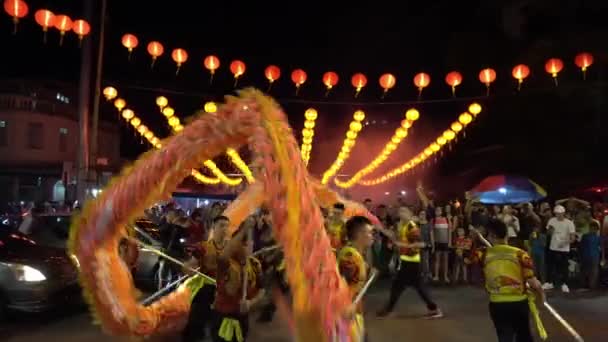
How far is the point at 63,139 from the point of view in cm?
3784

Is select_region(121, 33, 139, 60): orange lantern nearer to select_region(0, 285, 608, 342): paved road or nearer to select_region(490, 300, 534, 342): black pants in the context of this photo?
select_region(0, 285, 608, 342): paved road

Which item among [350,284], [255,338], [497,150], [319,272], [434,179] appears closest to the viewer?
[319,272]

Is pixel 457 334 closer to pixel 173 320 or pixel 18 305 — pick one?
pixel 173 320

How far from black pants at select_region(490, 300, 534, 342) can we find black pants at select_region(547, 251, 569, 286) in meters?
8.04

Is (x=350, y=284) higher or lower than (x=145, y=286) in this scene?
Answer: higher

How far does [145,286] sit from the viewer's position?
40.4ft

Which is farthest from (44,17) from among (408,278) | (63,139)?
(63,139)

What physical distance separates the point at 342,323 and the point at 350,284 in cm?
116

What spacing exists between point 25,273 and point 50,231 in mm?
1951

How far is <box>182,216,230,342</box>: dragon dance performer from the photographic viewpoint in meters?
5.33

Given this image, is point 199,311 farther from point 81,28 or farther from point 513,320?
point 81,28

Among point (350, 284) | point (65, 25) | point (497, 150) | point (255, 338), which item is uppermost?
point (65, 25)

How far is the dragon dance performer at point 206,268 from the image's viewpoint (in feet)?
17.5

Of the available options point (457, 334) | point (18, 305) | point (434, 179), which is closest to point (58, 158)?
point (434, 179)
